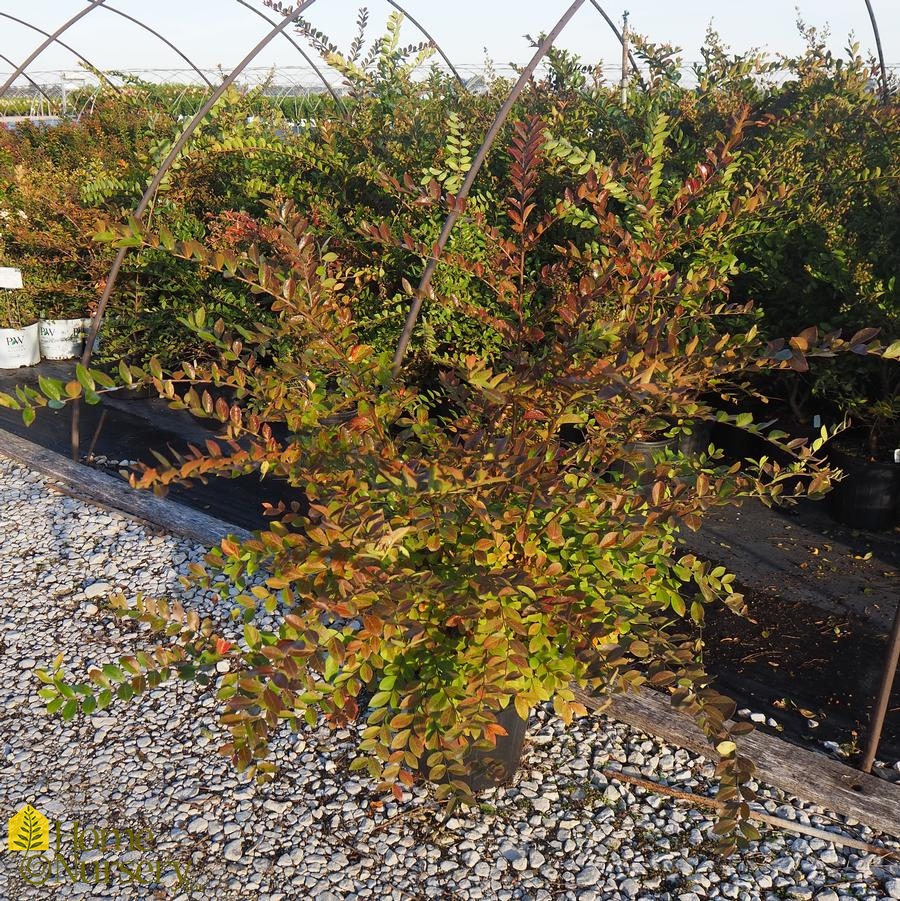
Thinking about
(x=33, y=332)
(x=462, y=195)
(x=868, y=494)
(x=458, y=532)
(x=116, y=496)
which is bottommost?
(x=116, y=496)

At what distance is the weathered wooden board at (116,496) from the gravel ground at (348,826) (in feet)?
3.14

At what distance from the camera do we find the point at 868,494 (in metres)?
3.70

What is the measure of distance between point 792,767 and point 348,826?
42.5 inches

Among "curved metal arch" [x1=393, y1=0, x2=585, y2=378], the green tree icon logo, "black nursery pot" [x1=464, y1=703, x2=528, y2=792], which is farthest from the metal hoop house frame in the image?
the green tree icon logo

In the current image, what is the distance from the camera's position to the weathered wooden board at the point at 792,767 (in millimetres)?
2070

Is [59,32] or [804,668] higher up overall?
[59,32]

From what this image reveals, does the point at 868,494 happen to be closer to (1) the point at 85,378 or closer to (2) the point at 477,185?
(2) the point at 477,185

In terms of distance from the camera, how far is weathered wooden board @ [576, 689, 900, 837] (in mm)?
2070

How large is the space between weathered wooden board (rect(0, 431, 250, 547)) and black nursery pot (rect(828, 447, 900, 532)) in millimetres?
2474

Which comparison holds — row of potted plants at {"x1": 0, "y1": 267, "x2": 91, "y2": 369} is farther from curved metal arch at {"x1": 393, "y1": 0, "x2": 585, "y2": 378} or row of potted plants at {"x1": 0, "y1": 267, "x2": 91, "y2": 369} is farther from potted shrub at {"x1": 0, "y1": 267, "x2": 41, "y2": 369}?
curved metal arch at {"x1": 393, "y1": 0, "x2": 585, "y2": 378}

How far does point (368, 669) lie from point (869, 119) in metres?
3.59

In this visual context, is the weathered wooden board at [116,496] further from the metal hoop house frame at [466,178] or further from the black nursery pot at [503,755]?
the black nursery pot at [503,755]

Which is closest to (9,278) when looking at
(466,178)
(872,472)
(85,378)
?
(466,178)

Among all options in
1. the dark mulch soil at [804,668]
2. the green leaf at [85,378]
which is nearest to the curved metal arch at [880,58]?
the dark mulch soil at [804,668]
